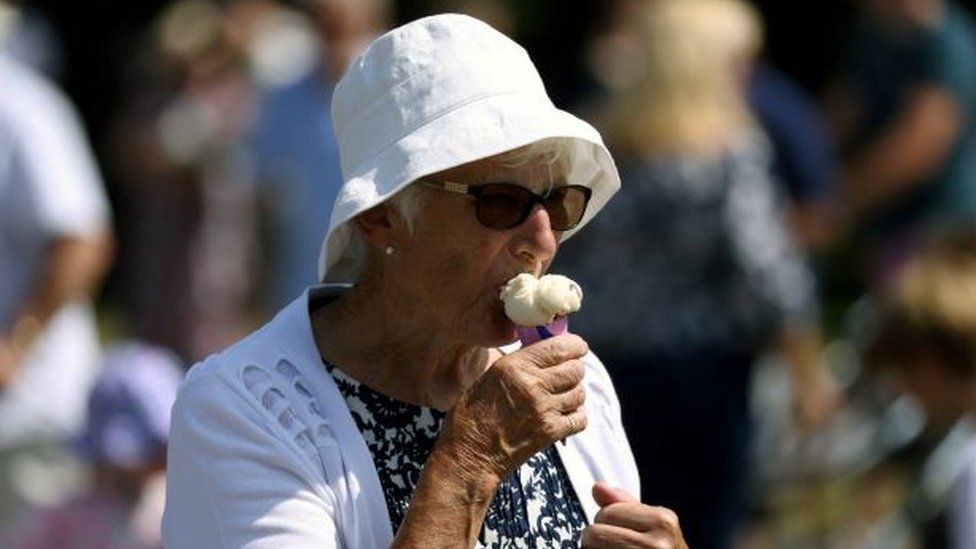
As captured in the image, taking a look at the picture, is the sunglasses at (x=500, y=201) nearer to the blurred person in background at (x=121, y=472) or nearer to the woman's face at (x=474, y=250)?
the woman's face at (x=474, y=250)

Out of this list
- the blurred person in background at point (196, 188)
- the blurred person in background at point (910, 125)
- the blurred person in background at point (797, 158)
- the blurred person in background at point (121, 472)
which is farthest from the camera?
the blurred person in background at point (196, 188)

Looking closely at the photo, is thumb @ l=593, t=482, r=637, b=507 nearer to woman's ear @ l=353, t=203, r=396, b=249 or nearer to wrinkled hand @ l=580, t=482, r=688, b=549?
wrinkled hand @ l=580, t=482, r=688, b=549

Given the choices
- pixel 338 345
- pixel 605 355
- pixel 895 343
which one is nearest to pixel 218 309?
pixel 605 355

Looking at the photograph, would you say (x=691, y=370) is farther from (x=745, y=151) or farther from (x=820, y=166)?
(x=820, y=166)

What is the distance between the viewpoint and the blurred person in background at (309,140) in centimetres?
872

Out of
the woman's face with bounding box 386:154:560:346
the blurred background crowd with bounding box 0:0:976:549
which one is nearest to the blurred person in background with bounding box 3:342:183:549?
the blurred background crowd with bounding box 0:0:976:549

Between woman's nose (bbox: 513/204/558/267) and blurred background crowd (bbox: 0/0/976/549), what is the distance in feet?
6.10

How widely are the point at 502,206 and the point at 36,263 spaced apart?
3.69m

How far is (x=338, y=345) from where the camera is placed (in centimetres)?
368

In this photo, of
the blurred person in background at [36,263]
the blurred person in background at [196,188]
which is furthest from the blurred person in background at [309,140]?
the blurred person in background at [36,263]

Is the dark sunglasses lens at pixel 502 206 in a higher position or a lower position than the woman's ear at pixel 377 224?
higher

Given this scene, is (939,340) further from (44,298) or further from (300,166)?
(300,166)

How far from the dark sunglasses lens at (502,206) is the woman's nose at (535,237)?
14mm

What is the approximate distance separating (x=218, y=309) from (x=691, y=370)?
3.91 meters
